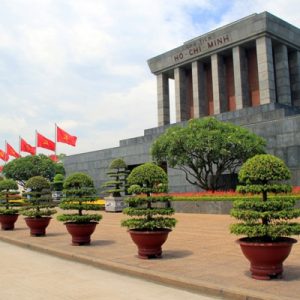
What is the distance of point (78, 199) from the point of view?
12586 millimetres

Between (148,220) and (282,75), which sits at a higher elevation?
(282,75)

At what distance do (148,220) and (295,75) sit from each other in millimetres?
32827

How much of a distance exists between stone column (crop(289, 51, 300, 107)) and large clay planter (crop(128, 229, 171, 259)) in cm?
3124

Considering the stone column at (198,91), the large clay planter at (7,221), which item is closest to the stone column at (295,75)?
the stone column at (198,91)

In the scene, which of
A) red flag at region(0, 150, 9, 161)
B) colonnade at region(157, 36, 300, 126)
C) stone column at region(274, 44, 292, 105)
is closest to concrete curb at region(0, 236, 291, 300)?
colonnade at region(157, 36, 300, 126)

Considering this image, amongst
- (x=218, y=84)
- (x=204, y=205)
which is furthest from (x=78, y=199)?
(x=218, y=84)

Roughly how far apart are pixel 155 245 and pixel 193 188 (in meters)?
21.9

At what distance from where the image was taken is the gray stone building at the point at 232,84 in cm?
3081

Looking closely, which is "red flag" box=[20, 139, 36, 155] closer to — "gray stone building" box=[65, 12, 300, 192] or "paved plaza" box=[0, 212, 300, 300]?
"gray stone building" box=[65, 12, 300, 192]

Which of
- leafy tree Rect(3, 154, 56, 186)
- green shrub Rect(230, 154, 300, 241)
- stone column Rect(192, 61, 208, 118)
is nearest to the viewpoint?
green shrub Rect(230, 154, 300, 241)

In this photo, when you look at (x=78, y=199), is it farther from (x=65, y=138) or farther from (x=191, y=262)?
(x=65, y=138)

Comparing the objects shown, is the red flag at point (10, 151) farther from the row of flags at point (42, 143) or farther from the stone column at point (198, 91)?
the stone column at point (198, 91)

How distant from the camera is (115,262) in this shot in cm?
912

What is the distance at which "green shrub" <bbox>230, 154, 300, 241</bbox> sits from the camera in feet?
23.4
